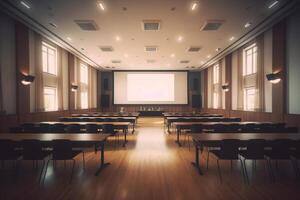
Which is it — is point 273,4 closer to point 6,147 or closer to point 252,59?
point 252,59

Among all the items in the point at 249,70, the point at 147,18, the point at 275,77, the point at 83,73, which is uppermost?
the point at 147,18

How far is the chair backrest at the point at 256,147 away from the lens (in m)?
3.45

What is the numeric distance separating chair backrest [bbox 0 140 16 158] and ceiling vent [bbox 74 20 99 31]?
18.5 ft

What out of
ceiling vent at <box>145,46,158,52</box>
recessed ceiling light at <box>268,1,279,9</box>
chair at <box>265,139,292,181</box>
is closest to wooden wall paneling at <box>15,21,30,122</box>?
ceiling vent at <box>145,46,158,52</box>

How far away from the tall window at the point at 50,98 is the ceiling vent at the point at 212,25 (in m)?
8.48

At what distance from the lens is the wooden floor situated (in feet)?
9.88

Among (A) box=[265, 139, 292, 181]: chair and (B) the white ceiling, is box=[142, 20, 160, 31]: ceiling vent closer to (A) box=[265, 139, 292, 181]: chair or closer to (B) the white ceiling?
(B) the white ceiling

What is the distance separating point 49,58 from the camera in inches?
400

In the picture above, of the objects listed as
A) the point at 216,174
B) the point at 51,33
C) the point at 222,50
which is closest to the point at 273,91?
the point at 222,50

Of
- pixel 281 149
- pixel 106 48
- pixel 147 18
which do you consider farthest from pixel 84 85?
pixel 281 149

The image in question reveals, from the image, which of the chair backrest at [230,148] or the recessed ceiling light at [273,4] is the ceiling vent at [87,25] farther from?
the chair backrest at [230,148]

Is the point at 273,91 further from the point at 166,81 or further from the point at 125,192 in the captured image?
the point at 166,81

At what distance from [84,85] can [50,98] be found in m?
5.05

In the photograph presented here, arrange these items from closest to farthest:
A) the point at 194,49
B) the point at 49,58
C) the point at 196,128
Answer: the point at 196,128, the point at 49,58, the point at 194,49
